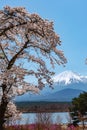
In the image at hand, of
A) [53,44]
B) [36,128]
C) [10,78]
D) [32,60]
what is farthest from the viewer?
[36,128]

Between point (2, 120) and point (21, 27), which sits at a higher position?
point (21, 27)

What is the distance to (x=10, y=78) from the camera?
711 inches

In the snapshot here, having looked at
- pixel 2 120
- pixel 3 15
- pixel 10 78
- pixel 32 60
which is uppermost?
pixel 3 15

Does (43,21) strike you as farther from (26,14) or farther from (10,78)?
(10,78)

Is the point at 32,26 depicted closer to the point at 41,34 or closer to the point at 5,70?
the point at 41,34

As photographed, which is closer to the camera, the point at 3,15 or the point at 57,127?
the point at 3,15

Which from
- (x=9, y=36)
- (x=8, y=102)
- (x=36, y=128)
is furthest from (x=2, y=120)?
(x=36, y=128)

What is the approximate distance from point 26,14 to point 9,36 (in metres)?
2.27

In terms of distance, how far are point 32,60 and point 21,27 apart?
182 cm

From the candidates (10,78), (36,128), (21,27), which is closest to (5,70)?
(10,78)

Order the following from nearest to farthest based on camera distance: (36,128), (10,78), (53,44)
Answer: (10,78) < (53,44) < (36,128)

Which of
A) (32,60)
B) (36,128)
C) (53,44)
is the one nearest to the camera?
(53,44)

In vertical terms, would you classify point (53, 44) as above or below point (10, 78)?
above

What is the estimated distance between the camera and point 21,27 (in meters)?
19.5
